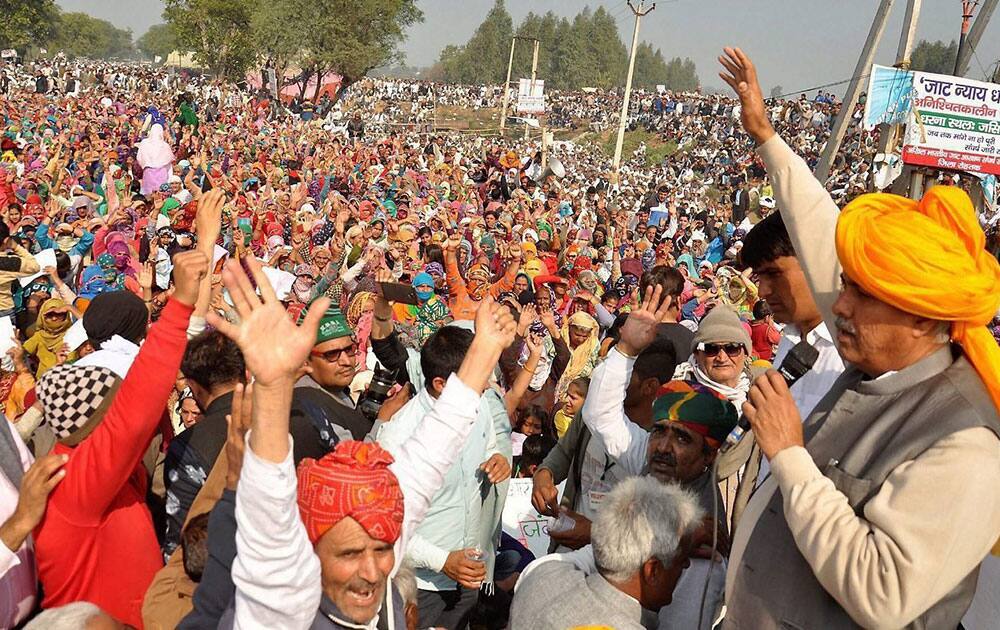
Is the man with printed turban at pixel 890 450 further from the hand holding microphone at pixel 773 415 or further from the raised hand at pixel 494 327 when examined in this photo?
the raised hand at pixel 494 327

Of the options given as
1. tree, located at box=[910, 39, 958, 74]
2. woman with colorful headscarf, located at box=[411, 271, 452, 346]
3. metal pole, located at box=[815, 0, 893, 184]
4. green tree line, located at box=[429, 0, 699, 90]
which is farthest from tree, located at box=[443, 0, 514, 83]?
woman with colorful headscarf, located at box=[411, 271, 452, 346]

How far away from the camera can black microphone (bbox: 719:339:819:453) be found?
2.44 metres

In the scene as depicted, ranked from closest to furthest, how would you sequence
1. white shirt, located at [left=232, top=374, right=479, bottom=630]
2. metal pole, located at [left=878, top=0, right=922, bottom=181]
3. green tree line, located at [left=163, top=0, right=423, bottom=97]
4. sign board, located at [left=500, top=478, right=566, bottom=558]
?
white shirt, located at [left=232, top=374, right=479, bottom=630]
sign board, located at [left=500, top=478, right=566, bottom=558]
metal pole, located at [left=878, top=0, right=922, bottom=181]
green tree line, located at [left=163, top=0, right=423, bottom=97]

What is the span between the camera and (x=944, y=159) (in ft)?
36.7

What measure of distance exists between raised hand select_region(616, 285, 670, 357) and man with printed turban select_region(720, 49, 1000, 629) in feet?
2.94

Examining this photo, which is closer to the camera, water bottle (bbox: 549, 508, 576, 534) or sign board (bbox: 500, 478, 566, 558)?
water bottle (bbox: 549, 508, 576, 534)

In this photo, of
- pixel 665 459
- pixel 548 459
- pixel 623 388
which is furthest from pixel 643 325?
pixel 548 459

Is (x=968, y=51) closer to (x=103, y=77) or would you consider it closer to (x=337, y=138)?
(x=337, y=138)

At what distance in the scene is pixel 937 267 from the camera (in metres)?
1.70

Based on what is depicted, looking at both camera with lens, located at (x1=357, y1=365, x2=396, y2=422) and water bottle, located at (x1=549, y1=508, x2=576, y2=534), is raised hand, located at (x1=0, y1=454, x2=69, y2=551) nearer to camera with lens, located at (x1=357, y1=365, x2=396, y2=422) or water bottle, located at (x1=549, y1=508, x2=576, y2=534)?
water bottle, located at (x1=549, y1=508, x2=576, y2=534)

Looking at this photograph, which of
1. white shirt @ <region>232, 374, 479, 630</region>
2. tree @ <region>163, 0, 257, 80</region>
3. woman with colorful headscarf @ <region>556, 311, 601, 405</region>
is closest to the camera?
white shirt @ <region>232, 374, 479, 630</region>

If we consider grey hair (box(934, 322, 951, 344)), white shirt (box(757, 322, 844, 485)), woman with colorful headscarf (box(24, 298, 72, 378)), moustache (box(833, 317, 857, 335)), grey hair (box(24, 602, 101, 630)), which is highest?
grey hair (box(934, 322, 951, 344))

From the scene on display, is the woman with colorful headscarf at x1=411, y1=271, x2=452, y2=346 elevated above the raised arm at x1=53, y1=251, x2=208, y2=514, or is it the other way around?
the raised arm at x1=53, y1=251, x2=208, y2=514

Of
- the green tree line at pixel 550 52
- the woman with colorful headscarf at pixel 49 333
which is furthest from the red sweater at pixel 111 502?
the green tree line at pixel 550 52
